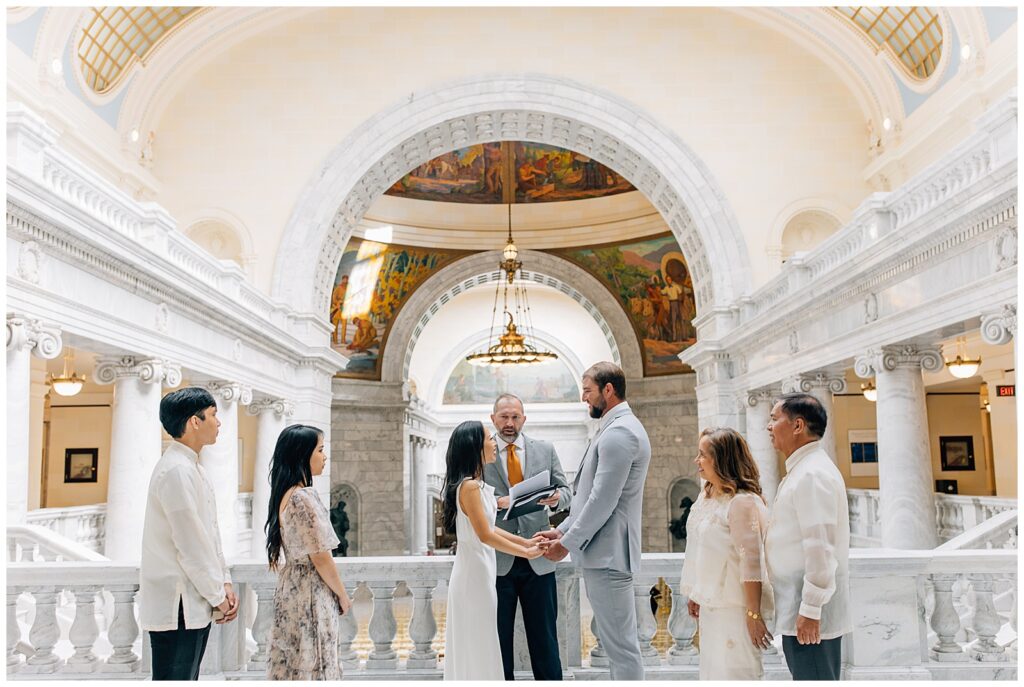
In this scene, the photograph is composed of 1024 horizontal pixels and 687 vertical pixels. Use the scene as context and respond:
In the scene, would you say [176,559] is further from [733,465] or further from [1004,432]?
[1004,432]

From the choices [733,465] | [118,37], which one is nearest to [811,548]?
[733,465]

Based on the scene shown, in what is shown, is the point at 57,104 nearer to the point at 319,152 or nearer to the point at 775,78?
the point at 319,152

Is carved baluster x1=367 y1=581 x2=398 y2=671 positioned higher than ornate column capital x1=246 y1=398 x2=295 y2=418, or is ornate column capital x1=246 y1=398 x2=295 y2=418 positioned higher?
ornate column capital x1=246 y1=398 x2=295 y2=418

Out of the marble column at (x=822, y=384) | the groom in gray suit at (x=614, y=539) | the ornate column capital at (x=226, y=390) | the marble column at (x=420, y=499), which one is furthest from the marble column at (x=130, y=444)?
the marble column at (x=420, y=499)

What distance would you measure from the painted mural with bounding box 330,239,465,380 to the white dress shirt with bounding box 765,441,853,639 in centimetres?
2212

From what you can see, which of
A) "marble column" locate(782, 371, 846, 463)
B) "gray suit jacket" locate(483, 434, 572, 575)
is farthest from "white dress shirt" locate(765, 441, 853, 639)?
"marble column" locate(782, 371, 846, 463)

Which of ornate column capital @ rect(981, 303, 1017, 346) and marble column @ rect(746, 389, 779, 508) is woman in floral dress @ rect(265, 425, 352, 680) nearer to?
ornate column capital @ rect(981, 303, 1017, 346)

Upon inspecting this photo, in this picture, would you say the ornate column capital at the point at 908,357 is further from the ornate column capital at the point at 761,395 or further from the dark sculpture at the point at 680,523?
the dark sculpture at the point at 680,523

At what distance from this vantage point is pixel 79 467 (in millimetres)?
19188

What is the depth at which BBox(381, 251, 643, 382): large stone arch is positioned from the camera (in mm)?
27812

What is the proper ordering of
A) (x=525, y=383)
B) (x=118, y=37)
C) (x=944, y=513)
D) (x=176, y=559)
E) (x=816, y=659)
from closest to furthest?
(x=816, y=659) < (x=176, y=559) < (x=944, y=513) < (x=118, y=37) < (x=525, y=383)

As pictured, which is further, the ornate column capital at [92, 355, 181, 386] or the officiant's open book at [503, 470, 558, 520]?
the ornate column capital at [92, 355, 181, 386]

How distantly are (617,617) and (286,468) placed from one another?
1.87 metres

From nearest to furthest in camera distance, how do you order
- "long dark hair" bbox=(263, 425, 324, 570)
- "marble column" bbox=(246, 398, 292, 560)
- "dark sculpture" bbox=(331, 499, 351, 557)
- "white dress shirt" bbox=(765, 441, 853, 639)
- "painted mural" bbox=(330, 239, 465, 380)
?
"white dress shirt" bbox=(765, 441, 853, 639) → "long dark hair" bbox=(263, 425, 324, 570) → "marble column" bbox=(246, 398, 292, 560) → "painted mural" bbox=(330, 239, 465, 380) → "dark sculpture" bbox=(331, 499, 351, 557)
